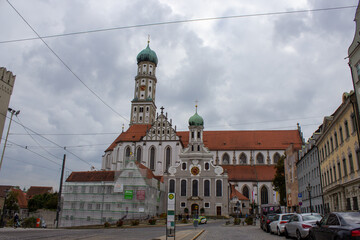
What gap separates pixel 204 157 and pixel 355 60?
43.0 metres

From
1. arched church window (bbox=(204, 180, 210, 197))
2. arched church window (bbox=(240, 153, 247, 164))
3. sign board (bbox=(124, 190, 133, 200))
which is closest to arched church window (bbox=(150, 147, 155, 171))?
arched church window (bbox=(204, 180, 210, 197))

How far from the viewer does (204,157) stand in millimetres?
64062

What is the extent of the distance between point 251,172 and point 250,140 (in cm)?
856

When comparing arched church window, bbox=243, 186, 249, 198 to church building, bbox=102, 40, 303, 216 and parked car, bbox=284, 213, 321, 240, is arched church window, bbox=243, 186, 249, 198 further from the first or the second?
parked car, bbox=284, 213, 321, 240

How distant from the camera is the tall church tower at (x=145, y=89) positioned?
79750mm

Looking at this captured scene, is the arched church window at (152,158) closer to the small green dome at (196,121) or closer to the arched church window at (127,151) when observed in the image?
the arched church window at (127,151)

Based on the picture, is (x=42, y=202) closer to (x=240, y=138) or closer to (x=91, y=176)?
(x=91, y=176)

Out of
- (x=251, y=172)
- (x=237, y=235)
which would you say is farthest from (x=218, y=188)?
(x=237, y=235)

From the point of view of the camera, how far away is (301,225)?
1478 cm

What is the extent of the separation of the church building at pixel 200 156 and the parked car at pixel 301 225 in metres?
38.6

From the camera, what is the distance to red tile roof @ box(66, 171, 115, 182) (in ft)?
176

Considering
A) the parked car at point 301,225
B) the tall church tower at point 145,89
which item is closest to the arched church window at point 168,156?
the tall church tower at point 145,89

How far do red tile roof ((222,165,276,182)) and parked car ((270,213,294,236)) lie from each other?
50.2 meters

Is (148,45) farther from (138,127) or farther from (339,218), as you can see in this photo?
(339,218)
